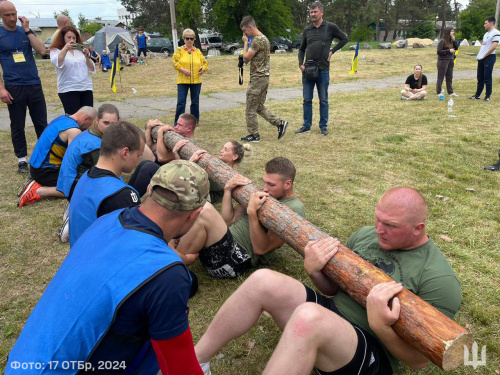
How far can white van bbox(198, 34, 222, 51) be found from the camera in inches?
1421

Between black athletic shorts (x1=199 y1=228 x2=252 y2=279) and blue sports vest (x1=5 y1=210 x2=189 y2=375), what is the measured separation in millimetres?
1578

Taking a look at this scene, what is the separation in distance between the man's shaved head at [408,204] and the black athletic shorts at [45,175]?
13.7ft

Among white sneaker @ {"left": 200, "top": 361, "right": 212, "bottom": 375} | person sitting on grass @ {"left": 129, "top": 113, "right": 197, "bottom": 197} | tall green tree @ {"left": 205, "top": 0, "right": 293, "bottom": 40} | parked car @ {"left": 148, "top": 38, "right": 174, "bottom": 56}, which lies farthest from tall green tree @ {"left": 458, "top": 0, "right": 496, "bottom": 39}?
white sneaker @ {"left": 200, "top": 361, "right": 212, "bottom": 375}

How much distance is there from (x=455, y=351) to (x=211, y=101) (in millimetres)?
10945

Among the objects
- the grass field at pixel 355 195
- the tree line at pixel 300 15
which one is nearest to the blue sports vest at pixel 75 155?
the grass field at pixel 355 195

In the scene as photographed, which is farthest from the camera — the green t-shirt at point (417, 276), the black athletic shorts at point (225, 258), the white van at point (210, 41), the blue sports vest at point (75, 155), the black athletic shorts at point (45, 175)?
the white van at point (210, 41)

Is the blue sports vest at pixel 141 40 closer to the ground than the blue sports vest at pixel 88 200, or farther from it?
farther from it

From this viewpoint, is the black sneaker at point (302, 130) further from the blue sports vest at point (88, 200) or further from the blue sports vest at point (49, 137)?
the blue sports vest at point (88, 200)

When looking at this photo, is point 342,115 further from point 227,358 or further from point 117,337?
point 117,337

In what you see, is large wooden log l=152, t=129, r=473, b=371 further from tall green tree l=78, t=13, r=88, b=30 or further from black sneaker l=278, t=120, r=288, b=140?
tall green tree l=78, t=13, r=88, b=30

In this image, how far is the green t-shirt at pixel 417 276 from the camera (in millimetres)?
2086

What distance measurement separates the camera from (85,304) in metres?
1.43

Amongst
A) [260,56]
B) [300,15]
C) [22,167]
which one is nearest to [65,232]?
[22,167]

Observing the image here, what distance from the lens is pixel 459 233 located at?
12.9 ft
